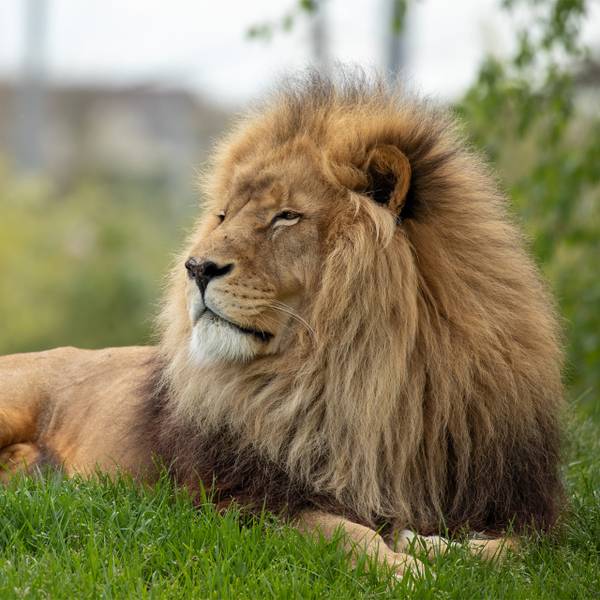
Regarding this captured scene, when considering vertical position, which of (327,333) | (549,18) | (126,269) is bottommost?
(126,269)

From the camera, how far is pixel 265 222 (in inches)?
159

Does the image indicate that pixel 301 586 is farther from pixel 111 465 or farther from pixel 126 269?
pixel 126 269

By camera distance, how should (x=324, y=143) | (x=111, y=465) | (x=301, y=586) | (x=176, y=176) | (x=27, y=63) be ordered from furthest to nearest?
(x=176, y=176) → (x=27, y=63) → (x=111, y=465) → (x=324, y=143) → (x=301, y=586)

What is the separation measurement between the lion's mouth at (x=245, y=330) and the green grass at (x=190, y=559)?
530 millimetres

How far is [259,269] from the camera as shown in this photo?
3924 millimetres

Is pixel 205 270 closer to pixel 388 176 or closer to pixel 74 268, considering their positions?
pixel 388 176

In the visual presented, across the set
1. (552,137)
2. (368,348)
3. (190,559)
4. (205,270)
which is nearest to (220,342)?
(205,270)

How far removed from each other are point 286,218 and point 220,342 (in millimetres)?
450

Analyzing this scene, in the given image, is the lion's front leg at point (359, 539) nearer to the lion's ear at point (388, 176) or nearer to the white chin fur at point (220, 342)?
the white chin fur at point (220, 342)

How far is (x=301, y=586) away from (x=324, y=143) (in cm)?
149

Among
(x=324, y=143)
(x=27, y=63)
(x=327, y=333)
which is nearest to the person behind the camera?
(x=327, y=333)

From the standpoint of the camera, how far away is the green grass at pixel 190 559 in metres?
3.35

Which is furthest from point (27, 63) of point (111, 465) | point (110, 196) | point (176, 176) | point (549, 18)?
point (111, 465)

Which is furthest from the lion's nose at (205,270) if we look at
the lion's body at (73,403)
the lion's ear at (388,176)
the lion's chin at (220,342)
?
the lion's body at (73,403)
